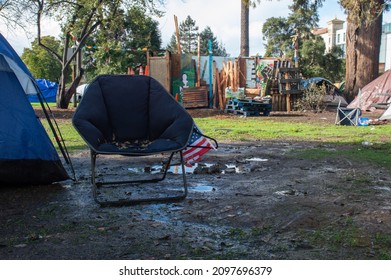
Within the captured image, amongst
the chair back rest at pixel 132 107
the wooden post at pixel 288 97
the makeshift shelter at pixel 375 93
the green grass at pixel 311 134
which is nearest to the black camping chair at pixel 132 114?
the chair back rest at pixel 132 107

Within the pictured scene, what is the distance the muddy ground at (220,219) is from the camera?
2.98 metres

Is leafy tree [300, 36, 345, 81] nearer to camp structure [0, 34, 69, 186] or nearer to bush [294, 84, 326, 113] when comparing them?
bush [294, 84, 326, 113]

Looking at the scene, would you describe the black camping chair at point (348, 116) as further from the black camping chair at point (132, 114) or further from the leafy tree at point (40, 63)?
the leafy tree at point (40, 63)

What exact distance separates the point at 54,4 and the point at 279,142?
47.5ft

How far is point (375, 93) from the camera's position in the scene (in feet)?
58.5

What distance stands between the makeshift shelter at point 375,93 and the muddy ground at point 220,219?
12.6 meters

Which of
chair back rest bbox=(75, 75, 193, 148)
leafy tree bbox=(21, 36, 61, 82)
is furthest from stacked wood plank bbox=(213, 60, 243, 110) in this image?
leafy tree bbox=(21, 36, 61, 82)

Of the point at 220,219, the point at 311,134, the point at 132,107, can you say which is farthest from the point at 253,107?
the point at 220,219

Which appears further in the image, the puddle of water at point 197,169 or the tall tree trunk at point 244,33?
the tall tree trunk at point 244,33

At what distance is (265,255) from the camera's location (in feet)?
9.44

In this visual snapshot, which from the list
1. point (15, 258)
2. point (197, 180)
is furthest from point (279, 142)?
point (15, 258)

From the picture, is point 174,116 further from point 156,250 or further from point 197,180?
point 156,250

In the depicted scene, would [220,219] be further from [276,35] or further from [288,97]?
[276,35]

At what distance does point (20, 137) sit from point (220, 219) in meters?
2.68
